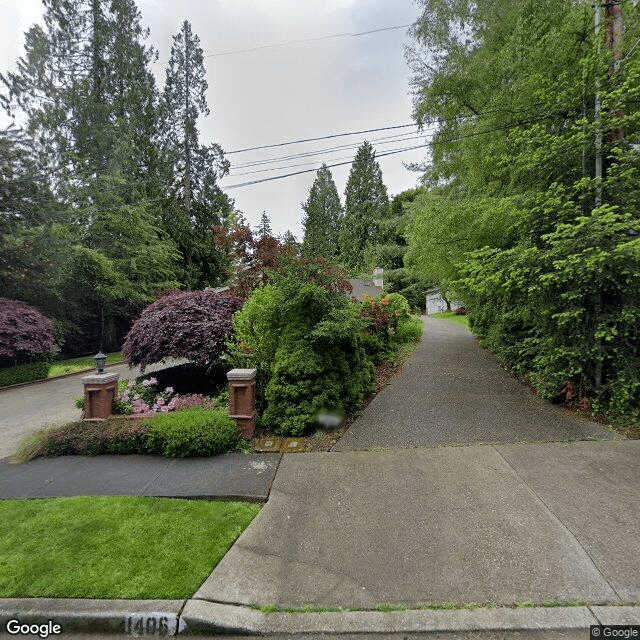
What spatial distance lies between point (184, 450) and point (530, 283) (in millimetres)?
5528

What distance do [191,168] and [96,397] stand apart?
18398 millimetres

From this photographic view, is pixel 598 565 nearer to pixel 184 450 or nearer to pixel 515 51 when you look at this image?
pixel 184 450

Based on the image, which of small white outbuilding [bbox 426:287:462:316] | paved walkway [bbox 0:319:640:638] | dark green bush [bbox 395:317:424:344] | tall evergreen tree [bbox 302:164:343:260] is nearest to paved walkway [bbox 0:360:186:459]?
paved walkway [bbox 0:319:640:638]

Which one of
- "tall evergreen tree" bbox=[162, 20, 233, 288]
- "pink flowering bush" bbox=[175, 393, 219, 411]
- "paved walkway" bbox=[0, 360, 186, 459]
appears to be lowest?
"paved walkway" bbox=[0, 360, 186, 459]

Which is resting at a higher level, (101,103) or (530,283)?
(101,103)

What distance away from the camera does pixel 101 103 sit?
1608 cm

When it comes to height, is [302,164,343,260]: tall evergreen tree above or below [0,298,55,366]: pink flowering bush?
above

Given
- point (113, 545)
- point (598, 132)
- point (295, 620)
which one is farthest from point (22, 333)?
point (598, 132)

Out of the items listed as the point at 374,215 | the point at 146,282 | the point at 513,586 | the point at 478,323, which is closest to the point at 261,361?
the point at 513,586

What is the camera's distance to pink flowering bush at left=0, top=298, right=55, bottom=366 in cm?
995

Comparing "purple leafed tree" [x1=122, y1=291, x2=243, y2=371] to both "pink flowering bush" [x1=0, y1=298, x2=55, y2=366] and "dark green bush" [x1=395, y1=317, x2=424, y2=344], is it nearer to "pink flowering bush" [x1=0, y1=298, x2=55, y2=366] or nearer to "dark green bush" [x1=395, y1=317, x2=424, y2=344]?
"pink flowering bush" [x1=0, y1=298, x2=55, y2=366]

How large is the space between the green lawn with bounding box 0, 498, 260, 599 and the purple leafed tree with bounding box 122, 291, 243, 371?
10.3 ft

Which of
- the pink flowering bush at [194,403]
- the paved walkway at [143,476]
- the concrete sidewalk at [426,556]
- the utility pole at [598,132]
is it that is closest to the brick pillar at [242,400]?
the paved walkway at [143,476]

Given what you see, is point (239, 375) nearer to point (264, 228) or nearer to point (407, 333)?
point (264, 228)
